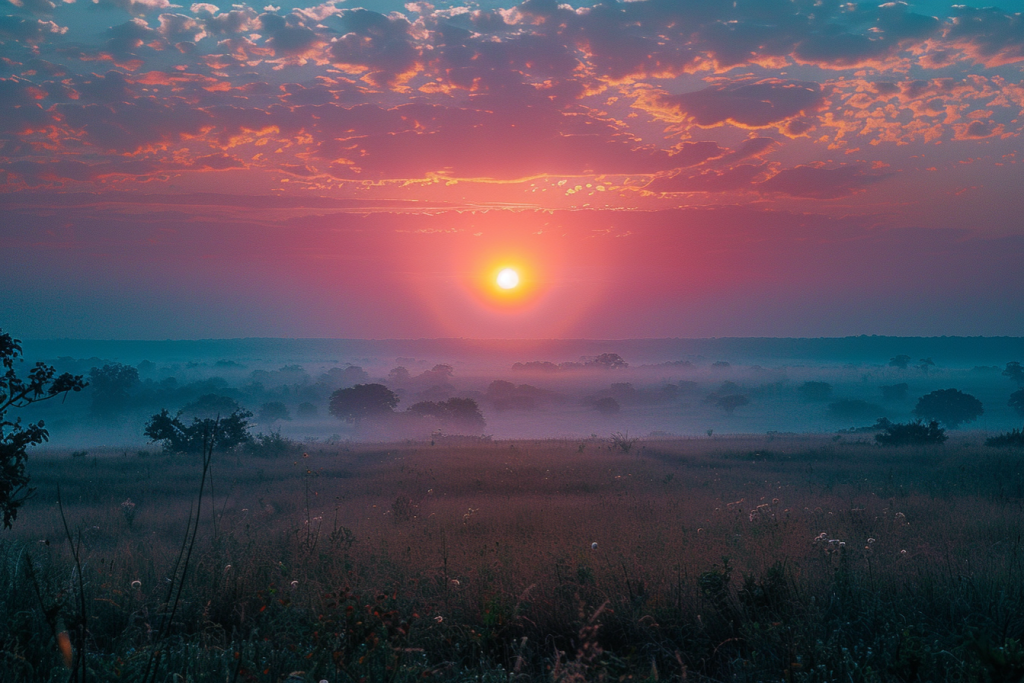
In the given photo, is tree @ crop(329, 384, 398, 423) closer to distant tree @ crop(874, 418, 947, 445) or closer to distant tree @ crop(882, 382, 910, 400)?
distant tree @ crop(874, 418, 947, 445)

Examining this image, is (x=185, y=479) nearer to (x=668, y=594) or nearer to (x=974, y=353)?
(x=668, y=594)

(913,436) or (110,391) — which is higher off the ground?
(913,436)

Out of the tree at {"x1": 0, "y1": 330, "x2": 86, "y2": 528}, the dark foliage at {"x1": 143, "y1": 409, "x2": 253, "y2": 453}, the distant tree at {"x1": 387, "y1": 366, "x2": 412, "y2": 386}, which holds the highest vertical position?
the tree at {"x1": 0, "y1": 330, "x2": 86, "y2": 528}

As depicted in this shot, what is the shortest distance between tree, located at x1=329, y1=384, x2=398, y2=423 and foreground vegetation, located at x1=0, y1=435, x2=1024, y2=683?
190ft

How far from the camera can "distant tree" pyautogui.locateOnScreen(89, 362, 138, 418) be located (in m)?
74.2

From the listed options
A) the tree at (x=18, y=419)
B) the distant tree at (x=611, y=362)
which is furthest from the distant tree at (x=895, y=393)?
the tree at (x=18, y=419)

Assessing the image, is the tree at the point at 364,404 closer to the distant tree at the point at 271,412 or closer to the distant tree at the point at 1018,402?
the distant tree at the point at 271,412

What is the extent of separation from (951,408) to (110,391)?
345ft

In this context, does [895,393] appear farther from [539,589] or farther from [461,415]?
[539,589]

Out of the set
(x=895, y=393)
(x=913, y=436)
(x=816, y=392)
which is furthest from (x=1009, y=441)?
(x=816, y=392)

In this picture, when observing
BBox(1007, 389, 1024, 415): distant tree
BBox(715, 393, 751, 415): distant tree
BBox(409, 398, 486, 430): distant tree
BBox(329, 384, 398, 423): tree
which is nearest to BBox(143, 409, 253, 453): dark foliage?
BBox(409, 398, 486, 430): distant tree

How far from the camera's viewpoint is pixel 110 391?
7475cm

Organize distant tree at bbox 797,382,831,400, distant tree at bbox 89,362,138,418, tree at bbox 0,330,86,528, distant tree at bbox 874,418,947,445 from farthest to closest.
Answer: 1. distant tree at bbox 797,382,831,400
2. distant tree at bbox 89,362,138,418
3. distant tree at bbox 874,418,947,445
4. tree at bbox 0,330,86,528

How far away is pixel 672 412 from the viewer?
10019 cm
